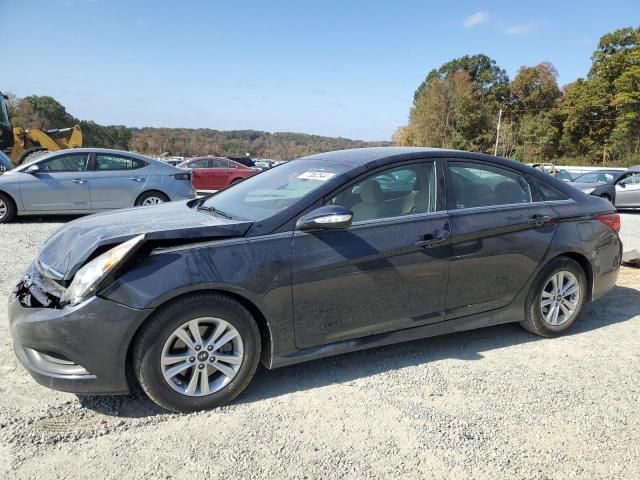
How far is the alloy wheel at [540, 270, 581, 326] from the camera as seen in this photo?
3971 millimetres

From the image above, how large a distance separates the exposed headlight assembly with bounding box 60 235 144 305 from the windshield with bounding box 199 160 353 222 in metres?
0.79

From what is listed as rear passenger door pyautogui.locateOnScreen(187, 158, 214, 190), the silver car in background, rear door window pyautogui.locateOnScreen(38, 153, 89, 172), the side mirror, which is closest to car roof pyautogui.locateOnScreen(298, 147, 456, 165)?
the side mirror

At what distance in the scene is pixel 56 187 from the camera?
8961mm

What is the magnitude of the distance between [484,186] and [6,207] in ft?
28.8

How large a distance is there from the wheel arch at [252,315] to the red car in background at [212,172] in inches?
630

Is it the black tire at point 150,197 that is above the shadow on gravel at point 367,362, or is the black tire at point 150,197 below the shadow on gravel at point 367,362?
above

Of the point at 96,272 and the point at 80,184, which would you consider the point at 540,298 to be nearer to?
the point at 96,272

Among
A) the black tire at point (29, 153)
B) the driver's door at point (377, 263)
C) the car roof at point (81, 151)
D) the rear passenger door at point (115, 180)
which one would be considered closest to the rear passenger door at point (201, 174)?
the black tire at point (29, 153)

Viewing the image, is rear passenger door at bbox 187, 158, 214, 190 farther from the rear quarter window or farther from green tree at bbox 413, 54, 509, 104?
green tree at bbox 413, 54, 509, 104

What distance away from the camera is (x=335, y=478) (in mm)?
2268

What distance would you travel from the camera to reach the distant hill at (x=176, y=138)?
210 ft

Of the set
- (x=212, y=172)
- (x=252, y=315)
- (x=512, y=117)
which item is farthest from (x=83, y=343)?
(x=512, y=117)

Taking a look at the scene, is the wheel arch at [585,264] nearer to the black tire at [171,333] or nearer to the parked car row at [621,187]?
the black tire at [171,333]

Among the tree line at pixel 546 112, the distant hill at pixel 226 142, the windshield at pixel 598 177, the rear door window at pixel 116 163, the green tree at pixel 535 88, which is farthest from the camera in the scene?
the distant hill at pixel 226 142
